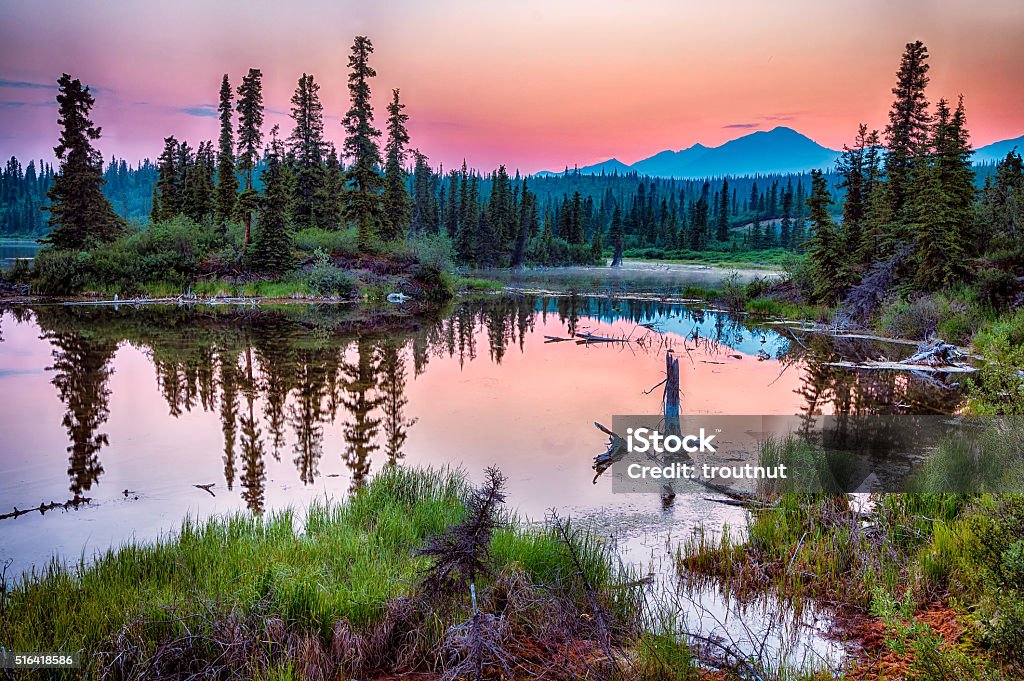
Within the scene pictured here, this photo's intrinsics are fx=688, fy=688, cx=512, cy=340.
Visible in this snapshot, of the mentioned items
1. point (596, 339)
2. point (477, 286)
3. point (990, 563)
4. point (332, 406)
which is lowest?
point (332, 406)

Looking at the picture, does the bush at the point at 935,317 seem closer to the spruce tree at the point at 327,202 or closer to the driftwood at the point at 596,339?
the driftwood at the point at 596,339

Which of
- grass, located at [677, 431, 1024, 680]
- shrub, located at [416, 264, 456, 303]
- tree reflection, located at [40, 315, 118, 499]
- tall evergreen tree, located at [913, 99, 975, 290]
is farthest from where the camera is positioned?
shrub, located at [416, 264, 456, 303]

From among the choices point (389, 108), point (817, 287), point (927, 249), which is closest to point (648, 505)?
point (927, 249)

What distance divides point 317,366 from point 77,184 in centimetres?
3264

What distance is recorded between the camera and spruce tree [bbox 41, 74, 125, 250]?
4212 centimetres

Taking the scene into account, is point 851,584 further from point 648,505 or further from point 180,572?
point 180,572

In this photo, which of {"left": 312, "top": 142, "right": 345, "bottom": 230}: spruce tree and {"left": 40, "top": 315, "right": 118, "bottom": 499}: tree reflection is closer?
{"left": 40, "top": 315, "right": 118, "bottom": 499}: tree reflection

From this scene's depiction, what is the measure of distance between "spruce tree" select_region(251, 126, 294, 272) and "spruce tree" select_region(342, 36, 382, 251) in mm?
5568

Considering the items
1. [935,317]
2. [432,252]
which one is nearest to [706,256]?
[432,252]

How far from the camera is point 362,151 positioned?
47.9 meters

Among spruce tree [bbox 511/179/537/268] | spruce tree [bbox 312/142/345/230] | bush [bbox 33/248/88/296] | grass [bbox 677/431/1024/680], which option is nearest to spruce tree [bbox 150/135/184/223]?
spruce tree [bbox 312/142/345/230]

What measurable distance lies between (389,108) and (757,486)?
174 feet

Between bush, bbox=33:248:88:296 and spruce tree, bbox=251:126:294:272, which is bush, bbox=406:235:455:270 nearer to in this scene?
spruce tree, bbox=251:126:294:272

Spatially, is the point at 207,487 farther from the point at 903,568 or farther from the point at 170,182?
the point at 170,182
